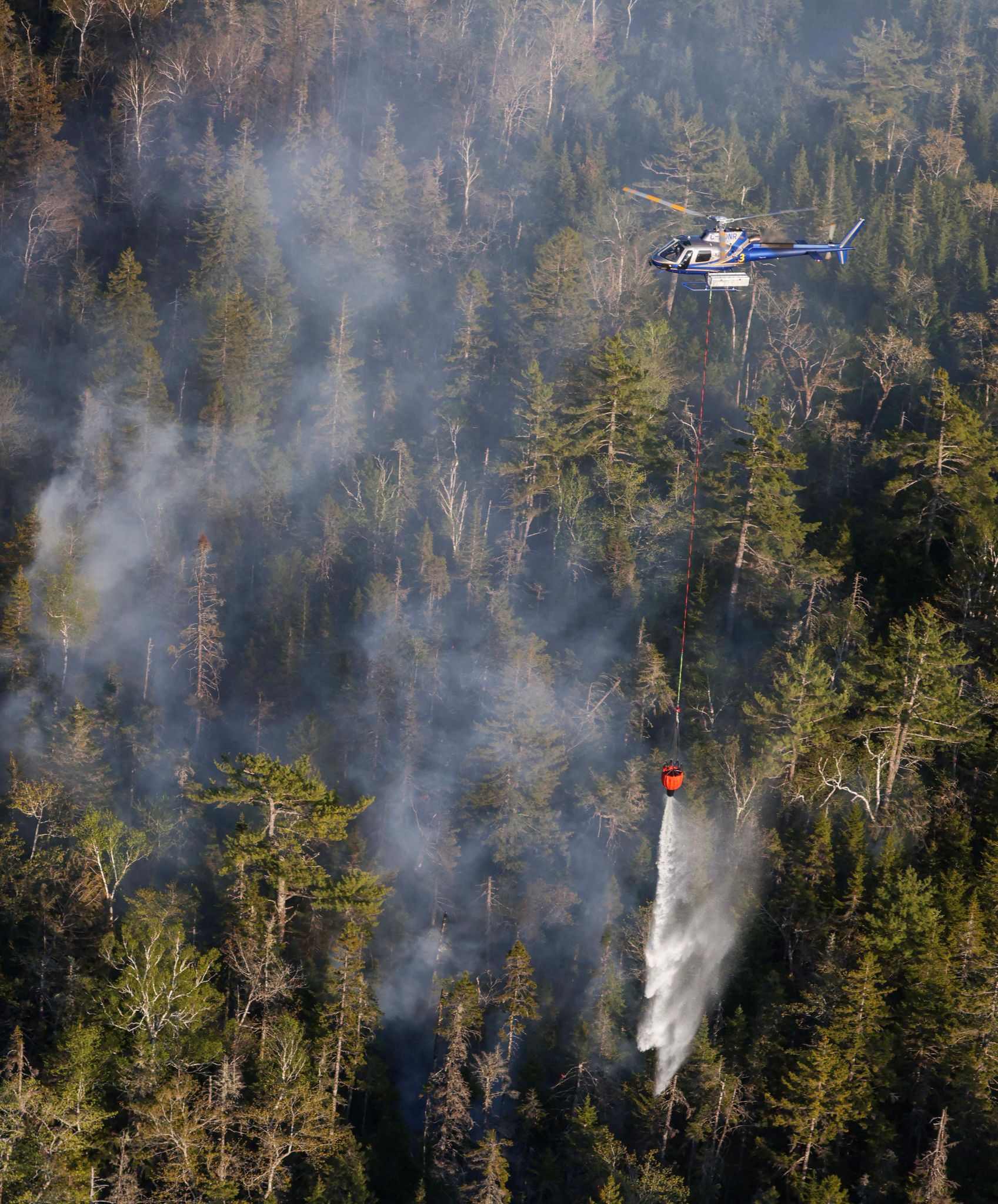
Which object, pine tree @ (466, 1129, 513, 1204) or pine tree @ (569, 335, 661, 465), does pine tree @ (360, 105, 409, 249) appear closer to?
pine tree @ (569, 335, 661, 465)

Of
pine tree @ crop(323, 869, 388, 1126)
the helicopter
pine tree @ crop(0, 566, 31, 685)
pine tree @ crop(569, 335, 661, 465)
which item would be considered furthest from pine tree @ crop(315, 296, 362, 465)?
pine tree @ crop(323, 869, 388, 1126)

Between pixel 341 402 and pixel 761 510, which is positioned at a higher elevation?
pixel 761 510

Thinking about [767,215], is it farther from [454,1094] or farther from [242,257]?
[242,257]

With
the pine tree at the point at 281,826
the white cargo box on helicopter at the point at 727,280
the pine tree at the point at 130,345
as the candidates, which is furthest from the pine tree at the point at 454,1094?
the pine tree at the point at 130,345

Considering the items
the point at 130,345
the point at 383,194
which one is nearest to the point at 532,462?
the point at 130,345

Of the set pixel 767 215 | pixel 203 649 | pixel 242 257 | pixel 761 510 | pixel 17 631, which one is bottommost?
pixel 203 649

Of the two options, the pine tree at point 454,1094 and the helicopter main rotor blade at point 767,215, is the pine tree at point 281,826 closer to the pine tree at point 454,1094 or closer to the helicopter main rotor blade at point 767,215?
the pine tree at point 454,1094
